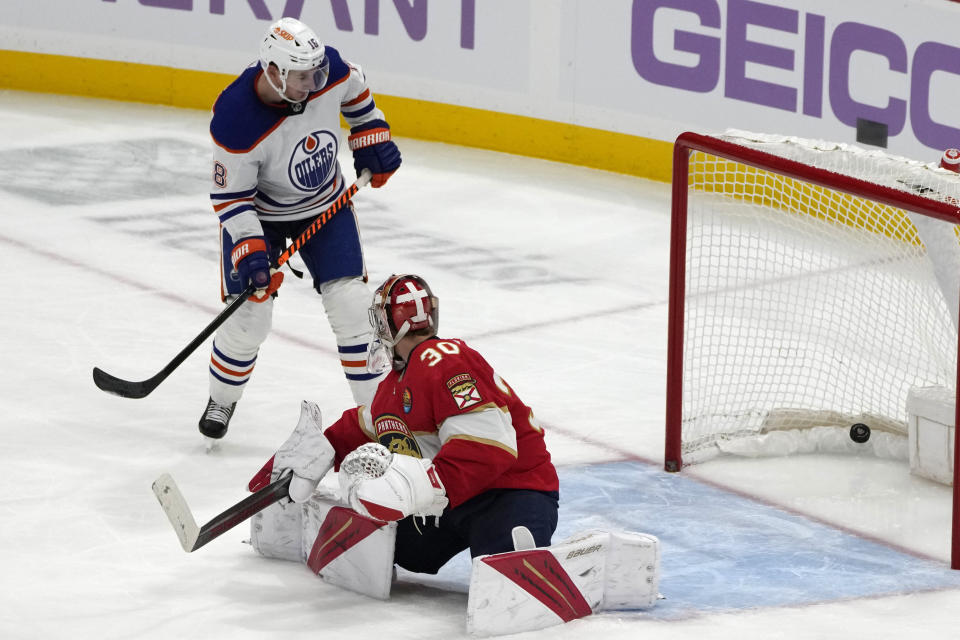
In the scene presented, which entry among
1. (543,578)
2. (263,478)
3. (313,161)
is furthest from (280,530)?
(313,161)

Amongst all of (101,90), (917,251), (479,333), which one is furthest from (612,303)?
(101,90)

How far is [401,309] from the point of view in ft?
11.9

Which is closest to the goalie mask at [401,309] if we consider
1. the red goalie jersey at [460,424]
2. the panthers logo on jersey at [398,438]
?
the red goalie jersey at [460,424]

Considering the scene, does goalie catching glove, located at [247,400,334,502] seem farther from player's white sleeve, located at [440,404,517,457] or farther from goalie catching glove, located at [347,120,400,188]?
goalie catching glove, located at [347,120,400,188]

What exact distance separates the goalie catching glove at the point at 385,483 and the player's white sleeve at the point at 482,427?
11 centimetres

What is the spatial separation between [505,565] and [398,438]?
0.39 metres

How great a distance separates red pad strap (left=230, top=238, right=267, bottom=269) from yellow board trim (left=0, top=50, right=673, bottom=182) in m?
3.39

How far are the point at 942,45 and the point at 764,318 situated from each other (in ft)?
5.80

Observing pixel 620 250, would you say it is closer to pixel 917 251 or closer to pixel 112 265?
pixel 112 265

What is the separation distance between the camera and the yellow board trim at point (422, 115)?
7.74 m

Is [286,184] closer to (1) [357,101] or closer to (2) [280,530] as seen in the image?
(1) [357,101]

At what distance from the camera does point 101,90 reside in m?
9.02

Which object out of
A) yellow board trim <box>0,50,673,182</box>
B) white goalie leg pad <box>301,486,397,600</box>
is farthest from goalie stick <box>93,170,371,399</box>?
yellow board trim <box>0,50,673,182</box>

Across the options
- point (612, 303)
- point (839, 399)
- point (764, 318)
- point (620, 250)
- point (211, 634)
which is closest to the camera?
point (211, 634)
